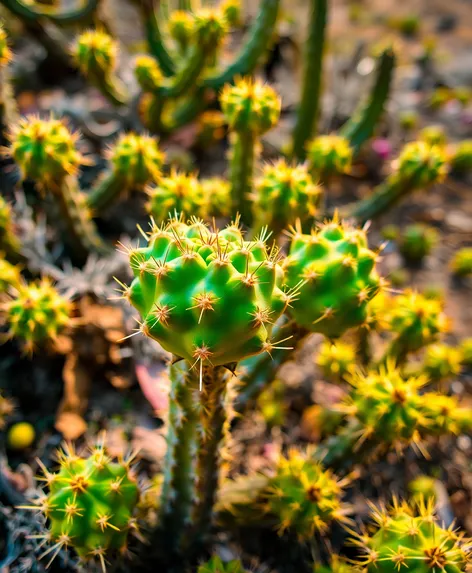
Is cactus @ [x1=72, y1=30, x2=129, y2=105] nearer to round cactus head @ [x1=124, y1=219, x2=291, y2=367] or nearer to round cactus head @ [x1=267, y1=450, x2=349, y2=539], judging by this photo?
round cactus head @ [x1=124, y1=219, x2=291, y2=367]

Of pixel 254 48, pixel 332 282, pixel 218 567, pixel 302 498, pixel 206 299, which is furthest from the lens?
pixel 254 48

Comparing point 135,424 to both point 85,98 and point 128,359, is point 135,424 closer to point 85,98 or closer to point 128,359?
point 128,359

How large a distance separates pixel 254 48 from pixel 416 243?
2.16 m

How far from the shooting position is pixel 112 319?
311cm

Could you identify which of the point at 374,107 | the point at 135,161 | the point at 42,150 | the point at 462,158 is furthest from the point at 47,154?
the point at 462,158

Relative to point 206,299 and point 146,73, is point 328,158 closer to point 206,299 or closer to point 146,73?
point 146,73

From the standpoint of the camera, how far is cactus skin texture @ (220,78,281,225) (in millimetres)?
2758

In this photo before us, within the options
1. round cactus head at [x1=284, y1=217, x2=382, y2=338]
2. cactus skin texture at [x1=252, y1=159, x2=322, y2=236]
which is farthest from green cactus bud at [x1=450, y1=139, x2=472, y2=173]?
round cactus head at [x1=284, y1=217, x2=382, y2=338]

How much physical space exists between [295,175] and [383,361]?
1.20m

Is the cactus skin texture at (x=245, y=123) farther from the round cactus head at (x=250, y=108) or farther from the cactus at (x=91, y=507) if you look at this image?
the cactus at (x=91, y=507)

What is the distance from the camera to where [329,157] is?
3.25m

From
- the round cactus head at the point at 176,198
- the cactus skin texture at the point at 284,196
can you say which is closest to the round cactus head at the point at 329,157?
the cactus skin texture at the point at 284,196

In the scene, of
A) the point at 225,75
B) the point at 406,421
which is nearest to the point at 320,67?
the point at 225,75

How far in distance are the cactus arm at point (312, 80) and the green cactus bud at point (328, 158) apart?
0.85m
